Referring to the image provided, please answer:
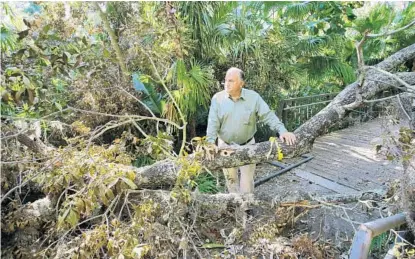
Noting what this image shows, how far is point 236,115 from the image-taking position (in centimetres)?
327

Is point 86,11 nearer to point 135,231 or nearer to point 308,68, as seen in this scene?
point 308,68

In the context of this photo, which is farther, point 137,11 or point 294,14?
point 294,14

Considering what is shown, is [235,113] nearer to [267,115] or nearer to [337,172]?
[267,115]

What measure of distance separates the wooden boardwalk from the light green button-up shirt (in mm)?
972

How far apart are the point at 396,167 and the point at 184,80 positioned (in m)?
3.28

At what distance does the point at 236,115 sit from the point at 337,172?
8.40ft

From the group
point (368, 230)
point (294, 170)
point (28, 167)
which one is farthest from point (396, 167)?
point (28, 167)

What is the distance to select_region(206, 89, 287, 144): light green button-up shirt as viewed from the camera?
3258mm

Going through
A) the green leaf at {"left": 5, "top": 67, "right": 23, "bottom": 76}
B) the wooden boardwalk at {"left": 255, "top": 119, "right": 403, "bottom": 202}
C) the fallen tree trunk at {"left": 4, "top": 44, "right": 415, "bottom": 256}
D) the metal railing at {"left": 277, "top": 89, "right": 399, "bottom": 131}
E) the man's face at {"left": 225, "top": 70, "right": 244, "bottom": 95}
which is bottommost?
the wooden boardwalk at {"left": 255, "top": 119, "right": 403, "bottom": 202}

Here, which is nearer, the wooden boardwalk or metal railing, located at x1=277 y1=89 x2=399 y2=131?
the wooden boardwalk

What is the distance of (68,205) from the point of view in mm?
2574

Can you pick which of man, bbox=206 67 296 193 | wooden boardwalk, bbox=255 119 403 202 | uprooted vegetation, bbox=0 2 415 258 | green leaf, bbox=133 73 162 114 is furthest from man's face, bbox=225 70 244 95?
green leaf, bbox=133 73 162 114

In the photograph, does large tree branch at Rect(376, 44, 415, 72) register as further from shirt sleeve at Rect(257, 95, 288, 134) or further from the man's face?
the man's face

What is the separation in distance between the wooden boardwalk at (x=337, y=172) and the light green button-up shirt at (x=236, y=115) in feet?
3.19
